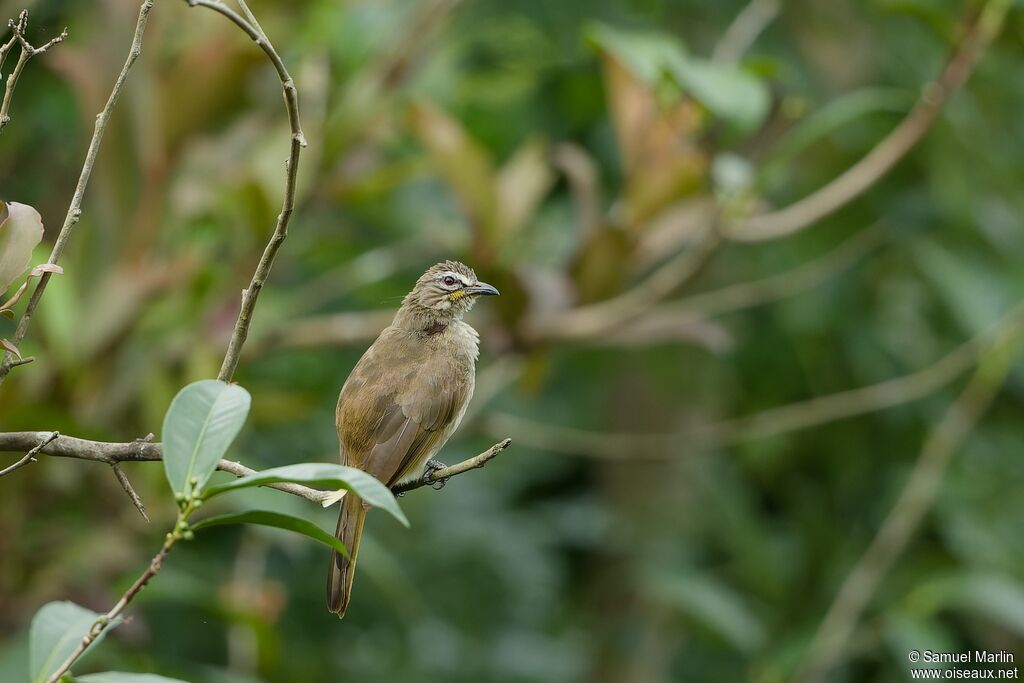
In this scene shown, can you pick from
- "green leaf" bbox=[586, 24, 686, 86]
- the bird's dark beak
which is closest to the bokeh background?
"green leaf" bbox=[586, 24, 686, 86]

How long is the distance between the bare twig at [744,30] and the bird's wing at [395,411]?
7.59 ft

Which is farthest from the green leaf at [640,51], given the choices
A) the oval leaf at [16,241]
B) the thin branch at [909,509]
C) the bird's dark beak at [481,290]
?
the oval leaf at [16,241]

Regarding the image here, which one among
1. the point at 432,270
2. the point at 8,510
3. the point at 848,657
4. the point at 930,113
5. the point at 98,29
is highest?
the point at 98,29

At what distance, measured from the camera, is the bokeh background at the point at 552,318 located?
4.45 meters

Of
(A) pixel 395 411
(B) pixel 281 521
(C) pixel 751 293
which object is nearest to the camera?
(B) pixel 281 521

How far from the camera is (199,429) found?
5.89 ft

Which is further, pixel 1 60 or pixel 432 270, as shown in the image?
pixel 432 270

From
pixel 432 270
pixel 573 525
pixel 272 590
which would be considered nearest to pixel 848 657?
pixel 573 525

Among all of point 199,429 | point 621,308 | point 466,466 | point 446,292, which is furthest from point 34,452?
point 621,308

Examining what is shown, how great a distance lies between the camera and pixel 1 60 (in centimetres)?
194

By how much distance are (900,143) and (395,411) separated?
8.10ft

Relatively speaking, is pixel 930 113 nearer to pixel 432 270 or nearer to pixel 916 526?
pixel 432 270

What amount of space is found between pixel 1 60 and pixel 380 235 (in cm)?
406

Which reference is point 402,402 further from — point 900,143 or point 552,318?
Answer: point 900,143
